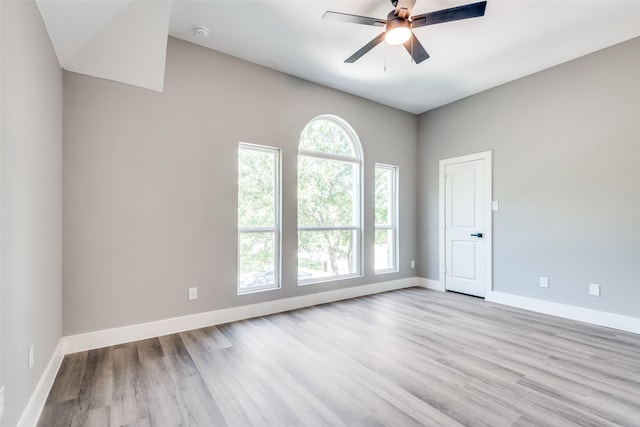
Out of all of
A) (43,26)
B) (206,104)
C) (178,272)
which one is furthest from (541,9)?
(178,272)

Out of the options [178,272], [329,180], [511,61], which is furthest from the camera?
[329,180]

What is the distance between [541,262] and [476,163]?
1.62 m

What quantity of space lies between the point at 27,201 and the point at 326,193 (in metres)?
3.16

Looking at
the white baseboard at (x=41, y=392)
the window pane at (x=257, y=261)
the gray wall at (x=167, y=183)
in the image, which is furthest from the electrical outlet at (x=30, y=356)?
the window pane at (x=257, y=261)

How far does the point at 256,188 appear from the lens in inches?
144

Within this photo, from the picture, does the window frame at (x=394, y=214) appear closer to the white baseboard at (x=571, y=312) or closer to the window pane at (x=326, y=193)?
the window pane at (x=326, y=193)

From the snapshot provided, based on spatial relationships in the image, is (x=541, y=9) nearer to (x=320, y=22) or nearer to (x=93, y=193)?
(x=320, y=22)

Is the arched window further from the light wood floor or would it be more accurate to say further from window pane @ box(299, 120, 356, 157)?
the light wood floor

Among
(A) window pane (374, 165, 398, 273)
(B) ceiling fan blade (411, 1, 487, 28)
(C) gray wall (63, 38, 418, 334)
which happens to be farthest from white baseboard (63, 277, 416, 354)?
(B) ceiling fan blade (411, 1, 487, 28)

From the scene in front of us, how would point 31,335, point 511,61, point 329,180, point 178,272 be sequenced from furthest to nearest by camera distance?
point 329,180 → point 511,61 → point 178,272 → point 31,335

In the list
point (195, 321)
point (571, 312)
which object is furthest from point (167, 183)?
point (571, 312)

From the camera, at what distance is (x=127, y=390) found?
6.59ft

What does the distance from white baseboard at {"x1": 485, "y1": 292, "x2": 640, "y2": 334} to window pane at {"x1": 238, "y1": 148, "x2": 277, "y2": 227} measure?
10.9 ft

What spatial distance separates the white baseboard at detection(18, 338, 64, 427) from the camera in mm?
1598
